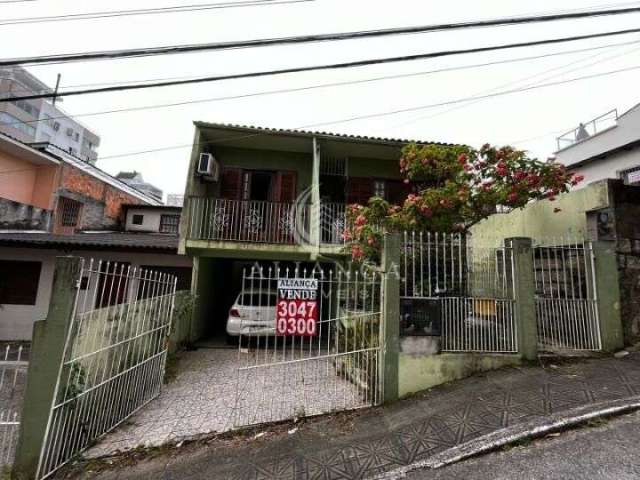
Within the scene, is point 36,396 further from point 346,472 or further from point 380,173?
point 380,173

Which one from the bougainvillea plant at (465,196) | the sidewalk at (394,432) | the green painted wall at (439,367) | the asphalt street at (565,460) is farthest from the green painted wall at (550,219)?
the asphalt street at (565,460)

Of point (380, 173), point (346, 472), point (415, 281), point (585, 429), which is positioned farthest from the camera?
point (380, 173)

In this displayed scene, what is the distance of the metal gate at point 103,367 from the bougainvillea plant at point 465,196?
3.60 meters

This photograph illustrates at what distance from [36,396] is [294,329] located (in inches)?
110

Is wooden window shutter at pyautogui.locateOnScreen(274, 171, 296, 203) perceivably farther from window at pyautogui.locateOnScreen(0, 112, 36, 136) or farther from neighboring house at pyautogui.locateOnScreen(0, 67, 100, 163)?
window at pyautogui.locateOnScreen(0, 112, 36, 136)

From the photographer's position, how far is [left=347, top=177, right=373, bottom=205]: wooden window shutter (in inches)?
397

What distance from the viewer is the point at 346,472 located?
314cm

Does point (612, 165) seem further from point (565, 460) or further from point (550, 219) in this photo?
point (565, 460)

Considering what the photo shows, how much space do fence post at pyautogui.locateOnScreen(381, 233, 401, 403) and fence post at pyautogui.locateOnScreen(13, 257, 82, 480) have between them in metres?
3.69

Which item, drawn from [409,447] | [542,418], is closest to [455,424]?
[409,447]

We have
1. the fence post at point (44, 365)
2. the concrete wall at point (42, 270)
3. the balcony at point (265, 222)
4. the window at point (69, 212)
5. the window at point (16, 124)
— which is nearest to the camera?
the fence post at point (44, 365)

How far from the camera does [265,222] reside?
8945 mm

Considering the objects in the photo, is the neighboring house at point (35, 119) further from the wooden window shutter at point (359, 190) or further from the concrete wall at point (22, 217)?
the wooden window shutter at point (359, 190)

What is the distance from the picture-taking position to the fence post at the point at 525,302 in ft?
15.7
